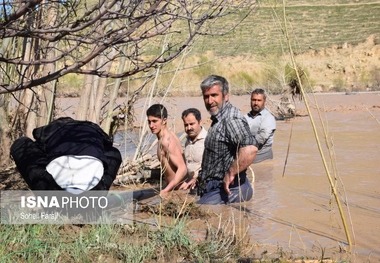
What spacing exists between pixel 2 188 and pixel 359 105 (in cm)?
1590

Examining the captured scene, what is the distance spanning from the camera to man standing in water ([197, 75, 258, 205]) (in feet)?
21.0

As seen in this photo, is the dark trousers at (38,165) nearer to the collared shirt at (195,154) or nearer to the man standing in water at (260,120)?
the collared shirt at (195,154)

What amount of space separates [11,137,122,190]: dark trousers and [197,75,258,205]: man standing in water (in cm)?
117

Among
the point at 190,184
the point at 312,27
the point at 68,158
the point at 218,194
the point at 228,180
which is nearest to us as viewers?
the point at 68,158

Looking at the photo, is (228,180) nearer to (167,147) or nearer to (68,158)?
(167,147)

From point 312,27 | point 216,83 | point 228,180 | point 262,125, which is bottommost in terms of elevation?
point 228,180

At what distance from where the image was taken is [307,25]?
44656 millimetres

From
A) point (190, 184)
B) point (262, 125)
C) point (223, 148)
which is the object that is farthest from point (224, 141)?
point (262, 125)

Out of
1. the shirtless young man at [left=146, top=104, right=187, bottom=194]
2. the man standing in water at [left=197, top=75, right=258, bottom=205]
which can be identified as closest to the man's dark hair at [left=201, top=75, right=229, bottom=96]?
the man standing in water at [left=197, top=75, right=258, bottom=205]

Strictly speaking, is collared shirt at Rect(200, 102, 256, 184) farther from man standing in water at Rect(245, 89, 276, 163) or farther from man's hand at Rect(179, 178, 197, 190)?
man standing in water at Rect(245, 89, 276, 163)

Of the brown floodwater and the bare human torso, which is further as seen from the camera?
the bare human torso

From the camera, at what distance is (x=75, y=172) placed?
17.4ft

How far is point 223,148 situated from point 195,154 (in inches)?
48.2

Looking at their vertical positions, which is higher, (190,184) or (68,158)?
(68,158)
